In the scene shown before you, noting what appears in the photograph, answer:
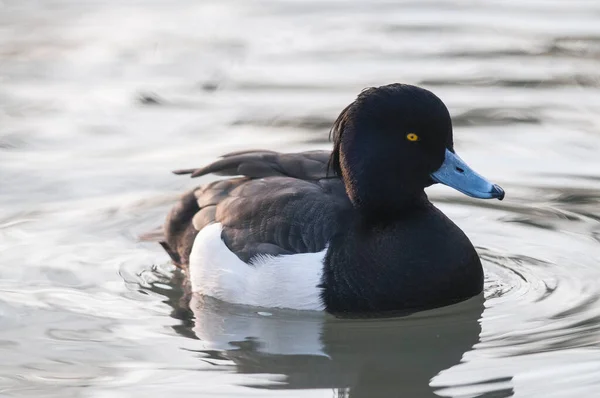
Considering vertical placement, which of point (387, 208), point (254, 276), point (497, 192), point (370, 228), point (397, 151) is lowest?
point (254, 276)

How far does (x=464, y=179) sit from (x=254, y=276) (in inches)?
51.1

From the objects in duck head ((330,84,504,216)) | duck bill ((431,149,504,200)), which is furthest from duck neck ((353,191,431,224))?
duck bill ((431,149,504,200))

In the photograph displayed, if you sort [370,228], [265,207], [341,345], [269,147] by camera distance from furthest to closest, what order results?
1. [269,147]
2. [265,207]
3. [370,228]
4. [341,345]

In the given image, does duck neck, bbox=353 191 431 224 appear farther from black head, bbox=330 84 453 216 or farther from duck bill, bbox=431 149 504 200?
duck bill, bbox=431 149 504 200

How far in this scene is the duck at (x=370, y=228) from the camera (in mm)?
6992

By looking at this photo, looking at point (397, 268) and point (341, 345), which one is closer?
point (341, 345)

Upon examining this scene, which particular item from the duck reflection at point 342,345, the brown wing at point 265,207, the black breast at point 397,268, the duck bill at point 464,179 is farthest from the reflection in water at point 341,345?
the duck bill at point 464,179

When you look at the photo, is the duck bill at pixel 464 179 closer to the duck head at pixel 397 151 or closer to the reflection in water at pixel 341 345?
the duck head at pixel 397 151

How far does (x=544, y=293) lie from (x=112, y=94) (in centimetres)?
506

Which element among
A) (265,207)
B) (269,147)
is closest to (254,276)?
(265,207)

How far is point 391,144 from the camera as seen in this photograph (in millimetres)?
7047

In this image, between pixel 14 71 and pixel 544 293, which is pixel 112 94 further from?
pixel 544 293

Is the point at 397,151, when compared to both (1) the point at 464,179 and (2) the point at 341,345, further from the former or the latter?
(2) the point at 341,345

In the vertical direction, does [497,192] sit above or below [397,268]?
above
